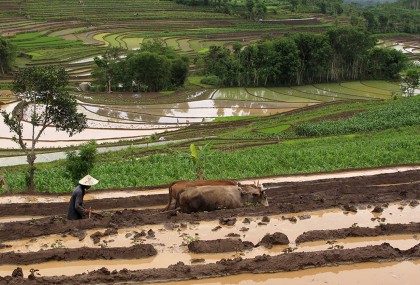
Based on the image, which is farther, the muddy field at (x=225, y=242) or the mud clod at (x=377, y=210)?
the mud clod at (x=377, y=210)

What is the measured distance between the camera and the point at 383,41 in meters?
91.5

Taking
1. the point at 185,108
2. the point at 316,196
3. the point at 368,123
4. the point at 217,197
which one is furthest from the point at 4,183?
the point at 185,108

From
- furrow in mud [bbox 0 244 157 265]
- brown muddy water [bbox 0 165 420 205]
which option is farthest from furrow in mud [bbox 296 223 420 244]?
brown muddy water [bbox 0 165 420 205]

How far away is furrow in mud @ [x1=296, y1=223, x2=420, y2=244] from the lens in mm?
11180

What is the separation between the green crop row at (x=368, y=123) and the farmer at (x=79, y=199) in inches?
887

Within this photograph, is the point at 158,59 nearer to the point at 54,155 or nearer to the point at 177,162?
the point at 54,155

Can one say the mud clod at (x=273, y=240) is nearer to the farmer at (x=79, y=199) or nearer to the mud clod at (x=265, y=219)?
the mud clod at (x=265, y=219)

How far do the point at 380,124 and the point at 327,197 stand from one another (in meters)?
20.2

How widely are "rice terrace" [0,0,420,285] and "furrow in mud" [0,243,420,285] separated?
0.11 ft

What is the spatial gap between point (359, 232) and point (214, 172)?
10.2 metres

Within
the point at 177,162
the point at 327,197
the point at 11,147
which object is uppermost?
the point at 327,197

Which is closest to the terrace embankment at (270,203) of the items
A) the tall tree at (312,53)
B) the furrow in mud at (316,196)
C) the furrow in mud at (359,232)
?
the furrow in mud at (316,196)

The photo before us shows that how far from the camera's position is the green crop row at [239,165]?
1950 cm

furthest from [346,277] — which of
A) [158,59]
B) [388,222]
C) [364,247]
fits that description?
[158,59]
